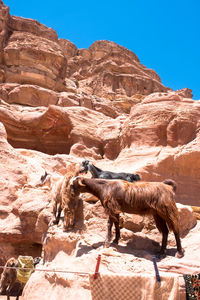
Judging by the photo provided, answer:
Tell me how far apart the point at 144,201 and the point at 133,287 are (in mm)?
1834

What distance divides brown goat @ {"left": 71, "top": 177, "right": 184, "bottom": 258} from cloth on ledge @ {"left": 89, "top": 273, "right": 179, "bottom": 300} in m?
1.54

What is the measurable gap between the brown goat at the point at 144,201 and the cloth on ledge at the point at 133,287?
1543 mm

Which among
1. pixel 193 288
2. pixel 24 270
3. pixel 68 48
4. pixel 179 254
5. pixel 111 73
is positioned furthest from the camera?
pixel 68 48

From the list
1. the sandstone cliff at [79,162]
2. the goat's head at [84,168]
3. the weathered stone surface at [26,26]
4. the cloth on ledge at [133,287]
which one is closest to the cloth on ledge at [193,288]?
the cloth on ledge at [133,287]

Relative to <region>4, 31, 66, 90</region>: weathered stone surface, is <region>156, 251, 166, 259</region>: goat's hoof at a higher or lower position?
lower

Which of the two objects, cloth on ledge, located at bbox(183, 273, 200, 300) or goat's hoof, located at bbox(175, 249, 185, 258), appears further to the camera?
goat's hoof, located at bbox(175, 249, 185, 258)

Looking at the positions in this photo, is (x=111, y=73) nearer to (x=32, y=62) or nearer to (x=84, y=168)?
(x=32, y=62)

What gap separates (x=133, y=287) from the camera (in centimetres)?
413

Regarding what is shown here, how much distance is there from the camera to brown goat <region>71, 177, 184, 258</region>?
18.1ft

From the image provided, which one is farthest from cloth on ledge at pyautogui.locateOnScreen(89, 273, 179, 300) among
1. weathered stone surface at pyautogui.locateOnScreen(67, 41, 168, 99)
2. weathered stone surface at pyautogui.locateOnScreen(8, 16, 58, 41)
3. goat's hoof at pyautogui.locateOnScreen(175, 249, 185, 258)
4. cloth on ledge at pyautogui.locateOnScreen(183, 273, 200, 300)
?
weathered stone surface at pyautogui.locateOnScreen(67, 41, 168, 99)

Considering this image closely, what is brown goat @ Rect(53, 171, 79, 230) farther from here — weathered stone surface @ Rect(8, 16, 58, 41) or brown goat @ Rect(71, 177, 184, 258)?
weathered stone surface @ Rect(8, 16, 58, 41)


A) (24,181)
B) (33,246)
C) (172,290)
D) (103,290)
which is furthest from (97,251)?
(24,181)

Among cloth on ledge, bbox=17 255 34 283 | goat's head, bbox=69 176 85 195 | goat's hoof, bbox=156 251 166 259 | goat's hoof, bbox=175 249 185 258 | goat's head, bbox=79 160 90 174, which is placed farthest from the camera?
goat's head, bbox=79 160 90 174

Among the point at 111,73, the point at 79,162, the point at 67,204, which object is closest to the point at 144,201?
the point at 67,204
